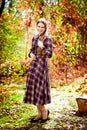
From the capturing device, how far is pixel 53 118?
634 centimetres

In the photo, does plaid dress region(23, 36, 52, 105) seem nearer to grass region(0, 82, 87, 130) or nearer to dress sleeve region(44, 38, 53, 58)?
dress sleeve region(44, 38, 53, 58)

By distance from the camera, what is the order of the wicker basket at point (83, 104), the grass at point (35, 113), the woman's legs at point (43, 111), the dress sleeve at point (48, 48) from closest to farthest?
the dress sleeve at point (48, 48) → the grass at point (35, 113) → the woman's legs at point (43, 111) → the wicker basket at point (83, 104)

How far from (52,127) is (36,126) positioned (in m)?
0.29

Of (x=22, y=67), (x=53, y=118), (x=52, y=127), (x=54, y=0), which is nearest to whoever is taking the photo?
(x=52, y=127)

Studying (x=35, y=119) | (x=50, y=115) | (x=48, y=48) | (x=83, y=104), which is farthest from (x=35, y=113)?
(x=48, y=48)

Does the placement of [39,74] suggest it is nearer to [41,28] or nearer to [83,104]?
[41,28]

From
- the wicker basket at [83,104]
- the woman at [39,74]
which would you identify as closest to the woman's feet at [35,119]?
the woman at [39,74]

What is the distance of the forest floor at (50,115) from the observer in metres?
5.83

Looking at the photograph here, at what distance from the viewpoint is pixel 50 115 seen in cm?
659

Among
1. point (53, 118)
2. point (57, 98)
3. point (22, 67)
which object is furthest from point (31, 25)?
point (53, 118)

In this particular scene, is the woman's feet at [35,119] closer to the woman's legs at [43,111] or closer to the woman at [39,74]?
the woman's legs at [43,111]

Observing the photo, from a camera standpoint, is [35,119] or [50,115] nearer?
[35,119]

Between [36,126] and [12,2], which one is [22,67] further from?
[36,126]

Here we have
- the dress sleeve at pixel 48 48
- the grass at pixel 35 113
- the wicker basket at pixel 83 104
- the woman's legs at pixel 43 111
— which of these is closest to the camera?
the dress sleeve at pixel 48 48
